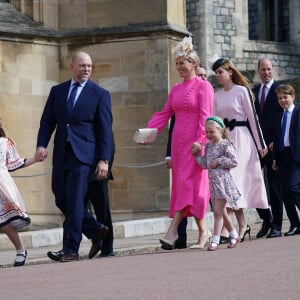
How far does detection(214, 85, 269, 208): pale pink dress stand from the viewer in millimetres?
12953

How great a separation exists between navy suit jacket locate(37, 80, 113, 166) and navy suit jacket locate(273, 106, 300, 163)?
2.68m

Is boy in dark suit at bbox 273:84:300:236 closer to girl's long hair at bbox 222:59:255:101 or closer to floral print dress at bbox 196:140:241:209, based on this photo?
girl's long hair at bbox 222:59:255:101

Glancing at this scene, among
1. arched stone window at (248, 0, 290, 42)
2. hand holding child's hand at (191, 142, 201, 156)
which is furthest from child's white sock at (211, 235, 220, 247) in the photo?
arched stone window at (248, 0, 290, 42)

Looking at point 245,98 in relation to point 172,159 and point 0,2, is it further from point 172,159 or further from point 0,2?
point 0,2

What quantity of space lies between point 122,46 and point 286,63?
32.4m

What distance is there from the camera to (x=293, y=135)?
13641 mm

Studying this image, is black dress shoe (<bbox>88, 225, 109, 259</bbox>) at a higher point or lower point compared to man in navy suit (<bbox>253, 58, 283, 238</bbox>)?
lower

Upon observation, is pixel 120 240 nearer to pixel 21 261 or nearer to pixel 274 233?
pixel 274 233

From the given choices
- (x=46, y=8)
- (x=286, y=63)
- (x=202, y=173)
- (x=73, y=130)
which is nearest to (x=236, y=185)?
(x=202, y=173)

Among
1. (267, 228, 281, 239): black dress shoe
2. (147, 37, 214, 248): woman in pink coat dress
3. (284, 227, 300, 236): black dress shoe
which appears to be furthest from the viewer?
(284, 227, 300, 236): black dress shoe

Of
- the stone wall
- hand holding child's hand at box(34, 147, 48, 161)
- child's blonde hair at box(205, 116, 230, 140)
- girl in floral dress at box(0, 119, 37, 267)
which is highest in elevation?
the stone wall

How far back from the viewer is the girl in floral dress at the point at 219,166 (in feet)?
39.2

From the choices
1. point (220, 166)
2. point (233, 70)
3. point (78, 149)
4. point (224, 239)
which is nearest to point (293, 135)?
point (233, 70)

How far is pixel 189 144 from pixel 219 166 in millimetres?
336
